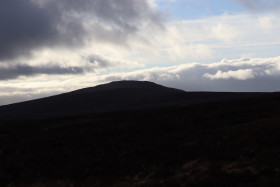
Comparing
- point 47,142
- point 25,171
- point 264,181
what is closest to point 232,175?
point 264,181

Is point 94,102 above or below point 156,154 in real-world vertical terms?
above

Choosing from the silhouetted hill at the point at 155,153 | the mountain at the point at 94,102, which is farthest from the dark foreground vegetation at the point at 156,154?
the mountain at the point at 94,102

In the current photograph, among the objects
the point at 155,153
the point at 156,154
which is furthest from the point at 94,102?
the point at 156,154

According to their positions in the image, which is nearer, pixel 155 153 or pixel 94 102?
pixel 155 153

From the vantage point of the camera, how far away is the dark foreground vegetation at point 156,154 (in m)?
26.6

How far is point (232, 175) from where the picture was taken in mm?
24859

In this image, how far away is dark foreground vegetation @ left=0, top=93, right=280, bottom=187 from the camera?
26.6m

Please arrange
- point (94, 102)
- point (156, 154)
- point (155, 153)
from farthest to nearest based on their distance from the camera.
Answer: point (94, 102)
point (155, 153)
point (156, 154)

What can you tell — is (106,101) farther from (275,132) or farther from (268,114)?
(275,132)

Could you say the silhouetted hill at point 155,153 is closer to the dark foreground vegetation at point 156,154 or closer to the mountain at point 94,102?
the dark foreground vegetation at point 156,154

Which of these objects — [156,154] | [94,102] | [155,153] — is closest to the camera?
[156,154]

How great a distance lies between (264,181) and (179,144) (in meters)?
16.4

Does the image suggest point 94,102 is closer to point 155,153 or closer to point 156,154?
point 155,153

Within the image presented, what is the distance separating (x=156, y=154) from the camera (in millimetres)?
35750
